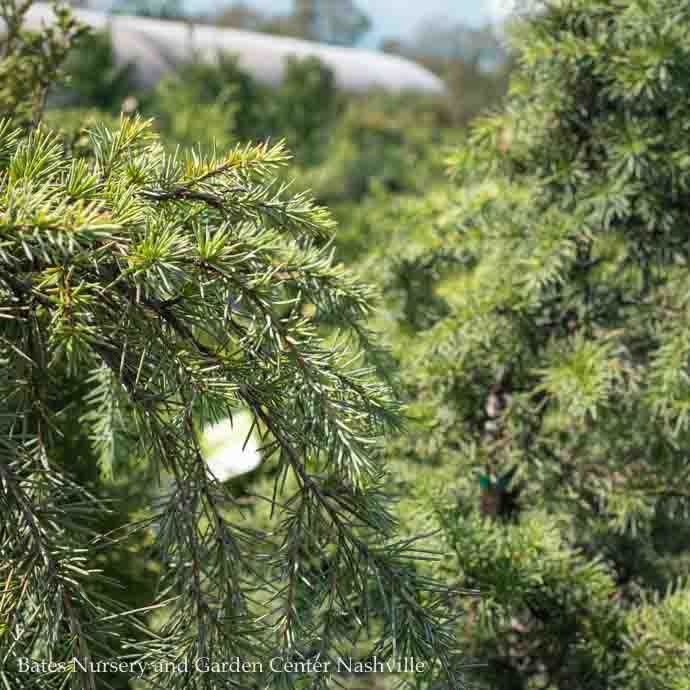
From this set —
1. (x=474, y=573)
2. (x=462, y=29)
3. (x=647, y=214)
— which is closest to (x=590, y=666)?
(x=474, y=573)

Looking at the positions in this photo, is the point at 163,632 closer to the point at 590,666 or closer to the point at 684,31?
the point at 590,666

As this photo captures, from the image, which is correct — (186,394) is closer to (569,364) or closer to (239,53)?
(569,364)

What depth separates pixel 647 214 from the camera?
4.31 feet

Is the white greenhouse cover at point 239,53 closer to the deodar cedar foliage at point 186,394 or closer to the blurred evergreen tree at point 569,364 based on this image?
the blurred evergreen tree at point 569,364

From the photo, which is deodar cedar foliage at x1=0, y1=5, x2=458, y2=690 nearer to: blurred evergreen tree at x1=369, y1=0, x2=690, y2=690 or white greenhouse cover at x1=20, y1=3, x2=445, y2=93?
blurred evergreen tree at x1=369, y1=0, x2=690, y2=690

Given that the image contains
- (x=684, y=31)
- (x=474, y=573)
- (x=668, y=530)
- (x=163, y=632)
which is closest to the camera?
(x=163, y=632)

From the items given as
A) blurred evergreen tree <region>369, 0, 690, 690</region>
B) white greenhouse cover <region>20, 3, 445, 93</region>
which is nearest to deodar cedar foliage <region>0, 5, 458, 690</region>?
blurred evergreen tree <region>369, 0, 690, 690</region>

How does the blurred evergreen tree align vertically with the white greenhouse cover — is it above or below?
above

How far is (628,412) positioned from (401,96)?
16.9 m

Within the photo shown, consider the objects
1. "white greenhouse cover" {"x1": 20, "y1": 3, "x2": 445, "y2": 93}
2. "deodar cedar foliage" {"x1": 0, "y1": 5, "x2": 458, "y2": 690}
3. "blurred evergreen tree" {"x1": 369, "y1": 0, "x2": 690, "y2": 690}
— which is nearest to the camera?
"deodar cedar foliage" {"x1": 0, "y1": 5, "x2": 458, "y2": 690}

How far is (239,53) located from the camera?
12.3 metres

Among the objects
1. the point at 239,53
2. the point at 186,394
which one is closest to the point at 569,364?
the point at 186,394

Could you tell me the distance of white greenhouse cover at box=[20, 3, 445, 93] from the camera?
1285 centimetres

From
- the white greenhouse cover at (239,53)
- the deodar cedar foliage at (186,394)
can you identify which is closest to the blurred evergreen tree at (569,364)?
the deodar cedar foliage at (186,394)
